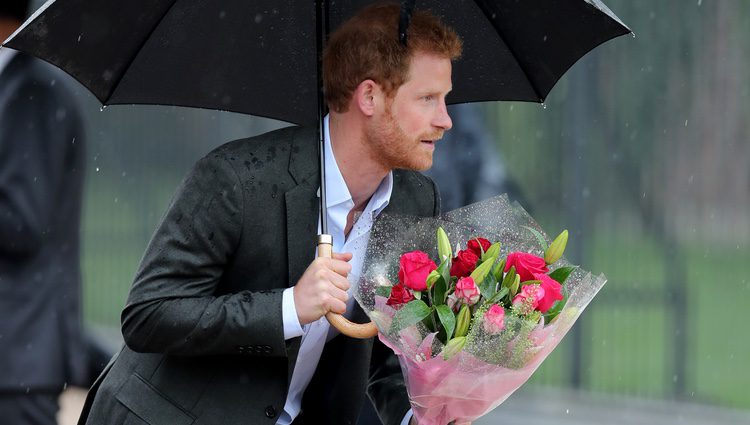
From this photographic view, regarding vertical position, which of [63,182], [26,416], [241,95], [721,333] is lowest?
[721,333]

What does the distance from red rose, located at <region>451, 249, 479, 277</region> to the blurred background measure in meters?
3.45

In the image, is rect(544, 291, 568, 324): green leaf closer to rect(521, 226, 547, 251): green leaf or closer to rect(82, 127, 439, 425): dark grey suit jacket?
rect(521, 226, 547, 251): green leaf

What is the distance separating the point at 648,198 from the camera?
711cm

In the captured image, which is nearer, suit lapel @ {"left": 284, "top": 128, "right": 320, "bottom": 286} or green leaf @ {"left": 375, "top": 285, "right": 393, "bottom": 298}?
green leaf @ {"left": 375, "top": 285, "right": 393, "bottom": 298}

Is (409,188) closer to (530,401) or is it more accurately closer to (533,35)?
(533,35)

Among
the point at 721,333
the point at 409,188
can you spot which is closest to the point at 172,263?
the point at 409,188

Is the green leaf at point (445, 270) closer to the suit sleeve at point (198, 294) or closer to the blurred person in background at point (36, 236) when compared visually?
the suit sleeve at point (198, 294)

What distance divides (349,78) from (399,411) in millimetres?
817

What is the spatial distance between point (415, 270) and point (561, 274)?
35 cm

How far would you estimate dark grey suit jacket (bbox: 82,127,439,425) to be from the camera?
122 inches

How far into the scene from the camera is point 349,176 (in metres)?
3.36

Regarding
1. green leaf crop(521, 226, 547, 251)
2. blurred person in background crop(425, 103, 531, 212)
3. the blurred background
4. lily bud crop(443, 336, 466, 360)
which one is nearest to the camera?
lily bud crop(443, 336, 466, 360)

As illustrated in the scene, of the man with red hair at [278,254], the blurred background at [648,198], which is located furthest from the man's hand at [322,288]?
the blurred background at [648,198]

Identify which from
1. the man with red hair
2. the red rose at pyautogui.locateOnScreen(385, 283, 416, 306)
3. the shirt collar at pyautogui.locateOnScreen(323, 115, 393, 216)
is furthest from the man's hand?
the shirt collar at pyautogui.locateOnScreen(323, 115, 393, 216)
